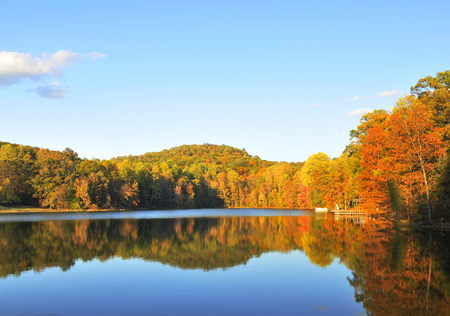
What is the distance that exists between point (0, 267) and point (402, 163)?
102 ft

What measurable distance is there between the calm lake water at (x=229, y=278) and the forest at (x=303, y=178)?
392 inches

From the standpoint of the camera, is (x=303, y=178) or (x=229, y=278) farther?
(x=303, y=178)

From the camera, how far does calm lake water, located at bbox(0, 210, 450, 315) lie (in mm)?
10852

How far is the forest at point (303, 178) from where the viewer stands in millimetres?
33031

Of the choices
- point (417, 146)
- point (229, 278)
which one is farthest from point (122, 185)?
point (229, 278)

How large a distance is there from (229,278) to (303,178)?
77681mm

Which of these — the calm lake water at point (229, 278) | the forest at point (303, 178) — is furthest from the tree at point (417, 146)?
the calm lake water at point (229, 278)

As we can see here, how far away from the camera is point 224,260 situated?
1878cm

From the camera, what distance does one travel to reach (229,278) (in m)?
14.8

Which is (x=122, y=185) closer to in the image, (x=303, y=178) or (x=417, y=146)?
(x=303, y=178)

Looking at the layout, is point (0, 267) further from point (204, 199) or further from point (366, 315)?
point (204, 199)

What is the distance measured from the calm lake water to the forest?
9969 mm

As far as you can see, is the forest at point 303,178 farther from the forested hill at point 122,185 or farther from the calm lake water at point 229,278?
the calm lake water at point 229,278

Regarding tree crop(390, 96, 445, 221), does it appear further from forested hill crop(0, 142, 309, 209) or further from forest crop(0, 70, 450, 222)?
forested hill crop(0, 142, 309, 209)
